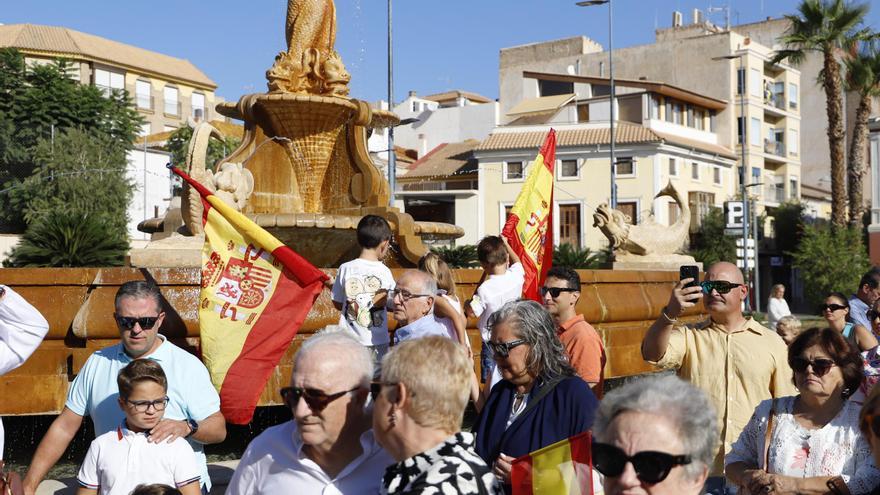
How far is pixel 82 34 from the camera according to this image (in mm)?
79688

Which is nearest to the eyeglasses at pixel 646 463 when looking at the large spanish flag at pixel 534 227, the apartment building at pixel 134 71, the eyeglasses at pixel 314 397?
the eyeglasses at pixel 314 397

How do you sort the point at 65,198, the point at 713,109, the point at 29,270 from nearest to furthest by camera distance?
1. the point at 29,270
2. the point at 65,198
3. the point at 713,109

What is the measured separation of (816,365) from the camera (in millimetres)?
3904

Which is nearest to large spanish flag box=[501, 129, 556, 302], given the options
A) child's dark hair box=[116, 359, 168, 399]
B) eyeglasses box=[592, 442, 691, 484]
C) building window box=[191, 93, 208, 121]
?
child's dark hair box=[116, 359, 168, 399]

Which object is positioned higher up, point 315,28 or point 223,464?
point 315,28

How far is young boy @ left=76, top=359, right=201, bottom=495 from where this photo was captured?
13.4 feet

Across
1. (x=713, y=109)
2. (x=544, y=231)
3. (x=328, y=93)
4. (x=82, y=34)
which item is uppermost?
(x=82, y=34)

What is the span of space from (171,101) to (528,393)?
267 feet

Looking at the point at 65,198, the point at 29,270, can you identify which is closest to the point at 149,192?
the point at 65,198

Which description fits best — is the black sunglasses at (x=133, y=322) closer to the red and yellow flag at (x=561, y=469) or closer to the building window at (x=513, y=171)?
the red and yellow flag at (x=561, y=469)

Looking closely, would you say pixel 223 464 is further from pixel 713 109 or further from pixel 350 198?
pixel 713 109

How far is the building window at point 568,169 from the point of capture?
56753 millimetres

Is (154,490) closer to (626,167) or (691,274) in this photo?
(691,274)

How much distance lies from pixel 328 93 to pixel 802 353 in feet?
31.5
